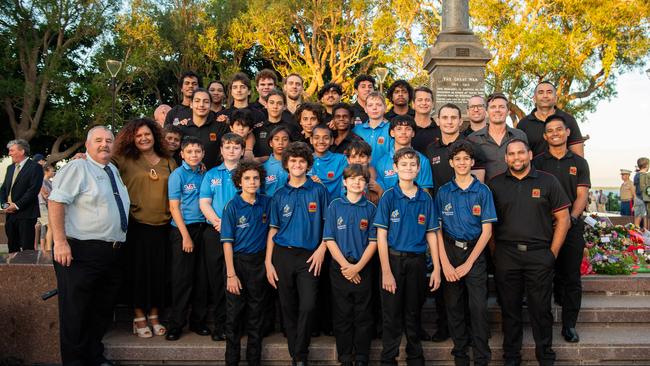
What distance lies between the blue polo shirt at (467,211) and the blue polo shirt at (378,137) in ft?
3.90

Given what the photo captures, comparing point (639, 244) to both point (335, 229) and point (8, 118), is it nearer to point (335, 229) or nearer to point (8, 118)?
point (335, 229)

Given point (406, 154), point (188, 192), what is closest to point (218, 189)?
point (188, 192)

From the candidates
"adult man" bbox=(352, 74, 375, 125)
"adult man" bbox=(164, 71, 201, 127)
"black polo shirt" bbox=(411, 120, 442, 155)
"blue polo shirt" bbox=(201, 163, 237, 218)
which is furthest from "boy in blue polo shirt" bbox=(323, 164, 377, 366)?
"adult man" bbox=(164, 71, 201, 127)

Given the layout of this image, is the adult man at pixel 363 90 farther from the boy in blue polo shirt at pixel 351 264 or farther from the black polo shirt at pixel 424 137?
the boy in blue polo shirt at pixel 351 264

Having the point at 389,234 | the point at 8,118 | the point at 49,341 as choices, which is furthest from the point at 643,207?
the point at 8,118

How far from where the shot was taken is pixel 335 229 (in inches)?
183

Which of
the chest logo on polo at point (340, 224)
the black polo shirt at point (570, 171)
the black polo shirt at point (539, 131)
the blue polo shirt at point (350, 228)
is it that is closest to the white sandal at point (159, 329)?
the blue polo shirt at point (350, 228)

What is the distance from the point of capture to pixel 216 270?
513cm

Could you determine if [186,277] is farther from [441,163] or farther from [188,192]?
[441,163]

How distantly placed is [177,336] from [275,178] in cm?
183

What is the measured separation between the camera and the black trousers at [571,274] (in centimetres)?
508

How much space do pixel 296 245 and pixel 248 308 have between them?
0.74 metres

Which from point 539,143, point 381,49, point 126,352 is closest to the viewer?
point 126,352

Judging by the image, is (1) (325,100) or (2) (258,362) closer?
(2) (258,362)
